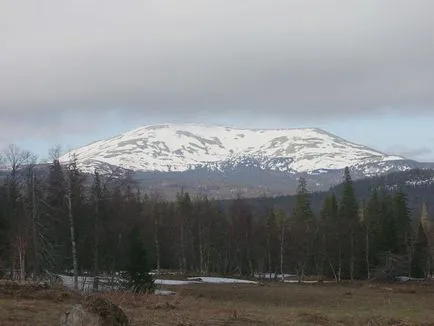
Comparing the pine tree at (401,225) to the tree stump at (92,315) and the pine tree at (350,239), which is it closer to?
the pine tree at (350,239)

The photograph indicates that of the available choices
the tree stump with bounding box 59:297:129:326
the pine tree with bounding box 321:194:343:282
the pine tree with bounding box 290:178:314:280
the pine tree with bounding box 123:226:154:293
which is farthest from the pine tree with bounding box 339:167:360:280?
the tree stump with bounding box 59:297:129:326

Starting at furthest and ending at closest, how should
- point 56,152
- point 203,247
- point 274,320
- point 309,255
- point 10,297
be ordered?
1. point 203,247
2. point 309,255
3. point 56,152
4. point 10,297
5. point 274,320

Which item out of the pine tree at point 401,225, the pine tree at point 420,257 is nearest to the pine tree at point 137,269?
the pine tree at point 401,225

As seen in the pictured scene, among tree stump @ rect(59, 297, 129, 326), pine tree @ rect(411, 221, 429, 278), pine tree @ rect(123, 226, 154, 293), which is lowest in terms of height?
pine tree @ rect(411, 221, 429, 278)

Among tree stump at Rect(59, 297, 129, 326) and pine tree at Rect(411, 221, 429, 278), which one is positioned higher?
tree stump at Rect(59, 297, 129, 326)

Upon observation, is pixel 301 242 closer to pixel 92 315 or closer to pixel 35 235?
pixel 35 235

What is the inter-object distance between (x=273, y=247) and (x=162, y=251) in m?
18.4

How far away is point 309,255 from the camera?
278ft

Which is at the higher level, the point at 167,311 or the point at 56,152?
the point at 56,152

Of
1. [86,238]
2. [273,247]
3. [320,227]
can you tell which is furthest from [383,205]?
[86,238]

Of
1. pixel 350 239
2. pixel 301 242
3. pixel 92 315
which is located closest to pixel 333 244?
pixel 350 239

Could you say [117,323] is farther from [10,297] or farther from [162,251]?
Result: [162,251]

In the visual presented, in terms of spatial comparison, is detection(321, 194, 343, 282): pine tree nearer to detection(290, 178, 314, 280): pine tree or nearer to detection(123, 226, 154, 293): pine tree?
detection(290, 178, 314, 280): pine tree

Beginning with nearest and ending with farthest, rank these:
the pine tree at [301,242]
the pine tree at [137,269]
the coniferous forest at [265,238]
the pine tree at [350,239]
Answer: the pine tree at [137,269] → the coniferous forest at [265,238] → the pine tree at [350,239] → the pine tree at [301,242]
